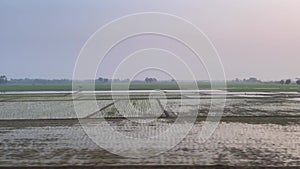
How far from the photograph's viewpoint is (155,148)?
978 cm

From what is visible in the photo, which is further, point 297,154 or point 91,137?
point 91,137

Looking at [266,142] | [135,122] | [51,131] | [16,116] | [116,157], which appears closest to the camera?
[116,157]

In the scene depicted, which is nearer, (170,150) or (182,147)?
(170,150)

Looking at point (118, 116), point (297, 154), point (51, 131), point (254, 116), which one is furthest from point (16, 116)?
point (297, 154)

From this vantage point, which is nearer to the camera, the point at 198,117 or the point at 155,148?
the point at 155,148

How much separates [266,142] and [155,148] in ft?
10.5

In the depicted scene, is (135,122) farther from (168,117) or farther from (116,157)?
(116,157)

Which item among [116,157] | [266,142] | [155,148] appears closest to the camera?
[116,157]

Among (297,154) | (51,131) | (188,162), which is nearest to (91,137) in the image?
(51,131)

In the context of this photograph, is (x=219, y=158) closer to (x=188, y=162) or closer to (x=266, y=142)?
(x=188, y=162)

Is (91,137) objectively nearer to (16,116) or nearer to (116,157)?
(116,157)

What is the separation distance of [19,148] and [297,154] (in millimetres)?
6690

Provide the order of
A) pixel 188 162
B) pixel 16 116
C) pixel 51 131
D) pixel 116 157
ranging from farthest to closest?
pixel 16 116 → pixel 51 131 → pixel 116 157 → pixel 188 162

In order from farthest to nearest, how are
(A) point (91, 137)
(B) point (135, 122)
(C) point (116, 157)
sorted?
(B) point (135, 122), (A) point (91, 137), (C) point (116, 157)
